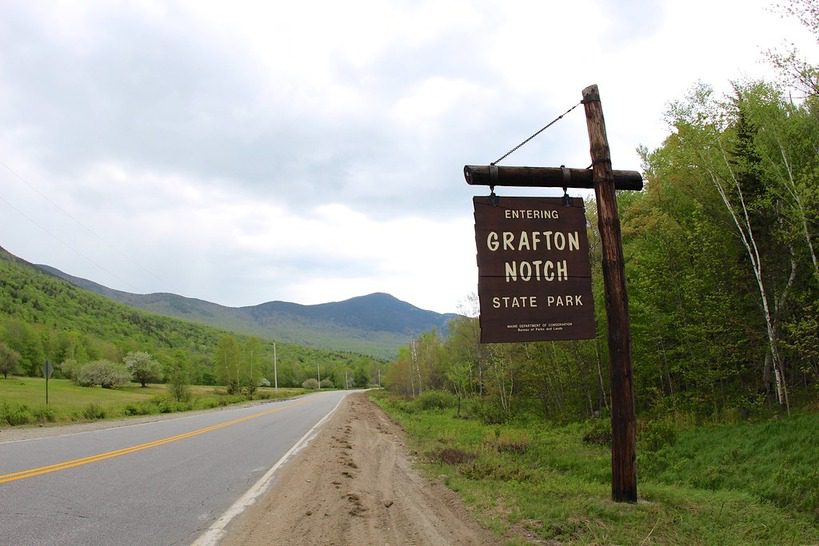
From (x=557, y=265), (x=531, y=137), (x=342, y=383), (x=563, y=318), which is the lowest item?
(x=342, y=383)

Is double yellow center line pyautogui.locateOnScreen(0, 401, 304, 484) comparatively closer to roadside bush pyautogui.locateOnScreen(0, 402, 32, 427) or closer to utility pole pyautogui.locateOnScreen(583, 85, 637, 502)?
utility pole pyautogui.locateOnScreen(583, 85, 637, 502)

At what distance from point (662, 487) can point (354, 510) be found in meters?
5.78

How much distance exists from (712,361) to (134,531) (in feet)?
56.6

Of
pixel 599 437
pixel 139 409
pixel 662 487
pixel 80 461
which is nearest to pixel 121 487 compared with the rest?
pixel 80 461

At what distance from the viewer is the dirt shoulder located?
585 centimetres

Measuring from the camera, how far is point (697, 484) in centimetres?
1045

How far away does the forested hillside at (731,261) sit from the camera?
1508 centimetres

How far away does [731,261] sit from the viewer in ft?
55.1

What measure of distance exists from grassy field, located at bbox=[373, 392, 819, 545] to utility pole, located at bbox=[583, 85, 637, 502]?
1.63 ft

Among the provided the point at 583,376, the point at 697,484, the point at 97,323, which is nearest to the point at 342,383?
the point at 97,323

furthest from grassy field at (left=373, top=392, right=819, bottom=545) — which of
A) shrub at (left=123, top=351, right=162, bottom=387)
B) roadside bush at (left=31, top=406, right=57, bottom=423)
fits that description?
shrub at (left=123, top=351, right=162, bottom=387)

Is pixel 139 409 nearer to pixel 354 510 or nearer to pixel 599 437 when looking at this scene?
pixel 599 437

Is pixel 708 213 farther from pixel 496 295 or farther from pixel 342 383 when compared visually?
pixel 342 383

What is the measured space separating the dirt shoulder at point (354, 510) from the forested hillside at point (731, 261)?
10460 mm
